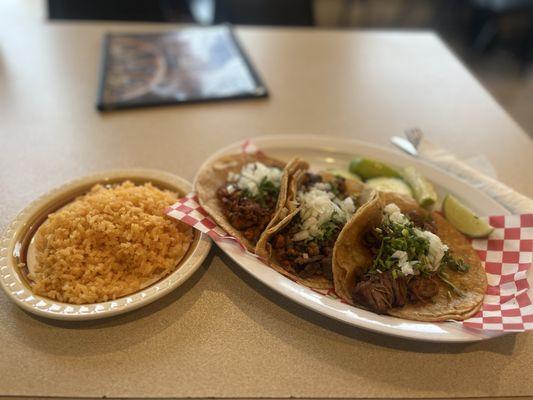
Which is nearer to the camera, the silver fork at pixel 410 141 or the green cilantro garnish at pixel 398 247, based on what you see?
the green cilantro garnish at pixel 398 247

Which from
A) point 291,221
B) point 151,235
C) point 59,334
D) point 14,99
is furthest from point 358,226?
point 14,99

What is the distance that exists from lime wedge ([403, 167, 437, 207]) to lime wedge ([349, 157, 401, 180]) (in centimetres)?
5

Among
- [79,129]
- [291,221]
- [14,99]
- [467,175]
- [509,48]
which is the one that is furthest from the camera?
[509,48]

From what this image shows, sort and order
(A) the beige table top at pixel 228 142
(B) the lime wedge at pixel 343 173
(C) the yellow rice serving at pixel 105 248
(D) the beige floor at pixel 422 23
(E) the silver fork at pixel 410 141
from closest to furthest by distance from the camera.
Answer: (A) the beige table top at pixel 228 142, (C) the yellow rice serving at pixel 105 248, (B) the lime wedge at pixel 343 173, (E) the silver fork at pixel 410 141, (D) the beige floor at pixel 422 23

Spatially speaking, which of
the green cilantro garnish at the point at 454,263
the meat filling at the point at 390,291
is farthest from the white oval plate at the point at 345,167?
the green cilantro garnish at the point at 454,263

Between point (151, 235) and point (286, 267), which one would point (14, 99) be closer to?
point (151, 235)

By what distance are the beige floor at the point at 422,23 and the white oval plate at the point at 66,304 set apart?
96.0 inches

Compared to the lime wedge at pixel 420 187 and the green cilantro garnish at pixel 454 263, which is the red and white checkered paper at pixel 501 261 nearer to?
the green cilantro garnish at pixel 454 263

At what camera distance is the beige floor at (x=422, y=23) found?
11.8 feet

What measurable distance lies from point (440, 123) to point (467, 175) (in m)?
0.60

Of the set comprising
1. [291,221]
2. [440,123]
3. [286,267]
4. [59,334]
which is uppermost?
[440,123]

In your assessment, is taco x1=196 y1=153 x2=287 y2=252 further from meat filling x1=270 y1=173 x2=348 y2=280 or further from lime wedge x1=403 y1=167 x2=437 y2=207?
lime wedge x1=403 y1=167 x2=437 y2=207

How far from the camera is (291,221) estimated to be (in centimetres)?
148

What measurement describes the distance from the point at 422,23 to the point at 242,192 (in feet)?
21.1
